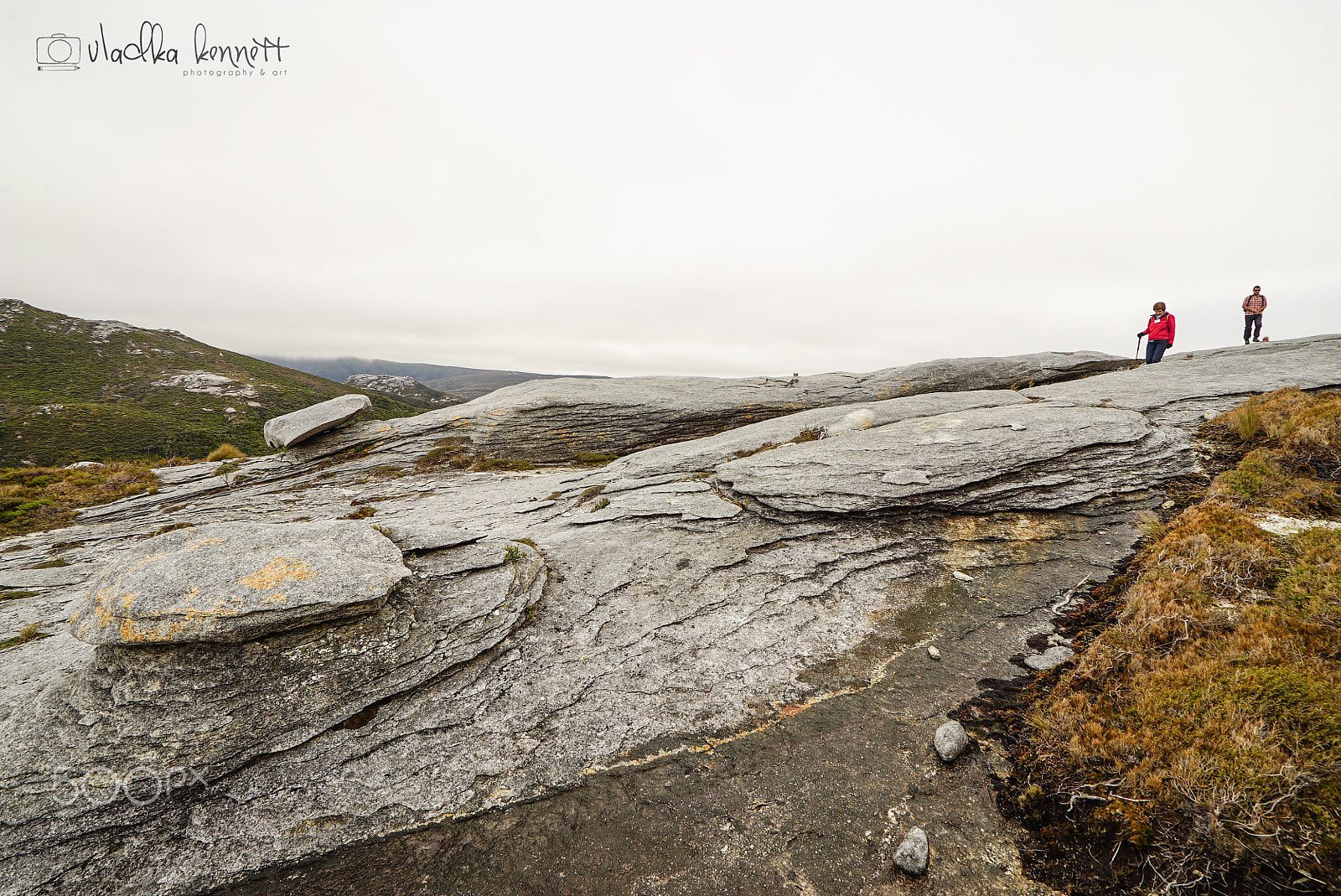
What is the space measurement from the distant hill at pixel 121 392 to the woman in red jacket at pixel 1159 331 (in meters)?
99.6

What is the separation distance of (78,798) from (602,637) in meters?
6.36

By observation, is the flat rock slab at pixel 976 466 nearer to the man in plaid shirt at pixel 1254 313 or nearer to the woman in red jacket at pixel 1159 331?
the woman in red jacket at pixel 1159 331

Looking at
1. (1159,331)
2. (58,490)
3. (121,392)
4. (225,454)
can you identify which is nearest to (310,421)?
(225,454)

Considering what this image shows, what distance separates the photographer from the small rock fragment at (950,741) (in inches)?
226

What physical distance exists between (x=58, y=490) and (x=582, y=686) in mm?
22923

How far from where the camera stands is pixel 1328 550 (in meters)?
6.92

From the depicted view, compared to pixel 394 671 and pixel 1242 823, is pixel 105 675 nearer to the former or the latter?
pixel 394 671

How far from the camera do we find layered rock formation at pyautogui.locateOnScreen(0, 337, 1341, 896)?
500 cm

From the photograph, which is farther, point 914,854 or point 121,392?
point 121,392


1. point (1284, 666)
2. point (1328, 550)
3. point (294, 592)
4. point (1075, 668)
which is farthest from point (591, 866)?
point (1328, 550)

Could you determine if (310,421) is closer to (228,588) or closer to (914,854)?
(228,588)

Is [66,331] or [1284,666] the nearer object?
[1284,666]

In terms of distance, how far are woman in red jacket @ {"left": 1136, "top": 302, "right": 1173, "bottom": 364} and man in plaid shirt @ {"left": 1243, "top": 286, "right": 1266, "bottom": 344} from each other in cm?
901

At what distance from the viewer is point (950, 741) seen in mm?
5836
